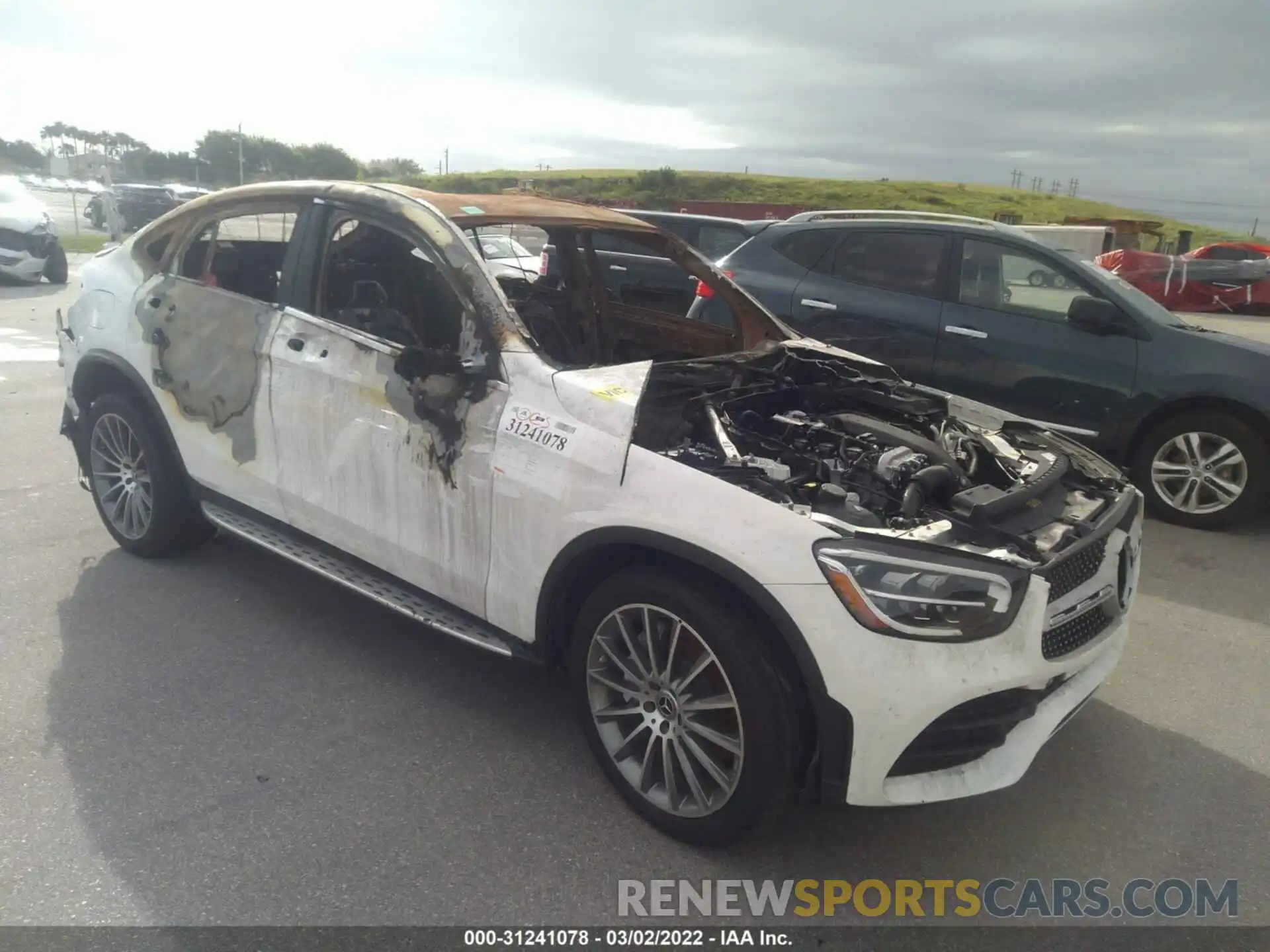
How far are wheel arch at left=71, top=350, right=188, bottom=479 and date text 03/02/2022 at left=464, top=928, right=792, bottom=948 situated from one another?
112 inches

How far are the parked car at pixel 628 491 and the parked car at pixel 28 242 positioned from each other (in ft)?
42.5

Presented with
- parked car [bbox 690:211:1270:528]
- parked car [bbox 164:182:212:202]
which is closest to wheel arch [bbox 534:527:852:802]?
parked car [bbox 690:211:1270:528]

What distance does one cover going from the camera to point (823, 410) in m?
3.89

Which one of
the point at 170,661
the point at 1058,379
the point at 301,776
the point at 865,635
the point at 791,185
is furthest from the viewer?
the point at 791,185

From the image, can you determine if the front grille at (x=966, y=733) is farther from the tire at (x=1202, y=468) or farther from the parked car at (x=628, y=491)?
the tire at (x=1202, y=468)

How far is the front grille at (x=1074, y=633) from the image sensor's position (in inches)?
107

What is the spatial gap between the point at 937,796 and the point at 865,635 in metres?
0.53

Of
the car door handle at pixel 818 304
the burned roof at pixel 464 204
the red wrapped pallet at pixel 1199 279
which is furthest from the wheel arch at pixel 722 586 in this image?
the red wrapped pallet at pixel 1199 279

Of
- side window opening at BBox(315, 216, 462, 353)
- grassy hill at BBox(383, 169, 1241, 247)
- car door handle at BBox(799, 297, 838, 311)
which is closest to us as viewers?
side window opening at BBox(315, 216, 462, 353)

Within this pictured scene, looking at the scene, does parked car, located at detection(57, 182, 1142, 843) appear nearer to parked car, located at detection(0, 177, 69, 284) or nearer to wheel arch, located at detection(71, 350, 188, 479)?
wheel arch, located at detection(71, 350, 188, 479)

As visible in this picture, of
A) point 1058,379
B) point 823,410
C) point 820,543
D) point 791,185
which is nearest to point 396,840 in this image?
point 820,543

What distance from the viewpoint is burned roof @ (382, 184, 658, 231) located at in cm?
374

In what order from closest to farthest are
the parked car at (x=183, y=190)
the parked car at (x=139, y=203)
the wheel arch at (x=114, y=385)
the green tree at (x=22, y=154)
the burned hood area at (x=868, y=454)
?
1. the burned hood area at (x=868, y=454)
2. the wheel arch at (x=114, y=385)
3. the parked car at (x=139, y=203)
4. the parked car at (x=183, y=190)
5. the green tree at (x=22, y=154)

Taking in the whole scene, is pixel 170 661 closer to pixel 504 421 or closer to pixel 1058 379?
pixel 504 421
